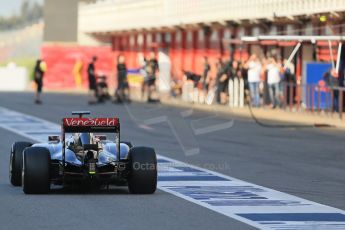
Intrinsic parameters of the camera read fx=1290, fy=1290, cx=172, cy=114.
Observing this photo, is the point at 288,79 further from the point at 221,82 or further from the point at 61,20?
Answer: the point at 61,20

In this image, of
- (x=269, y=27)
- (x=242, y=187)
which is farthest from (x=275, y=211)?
(x=269, y=27)

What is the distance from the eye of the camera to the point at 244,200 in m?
15.4

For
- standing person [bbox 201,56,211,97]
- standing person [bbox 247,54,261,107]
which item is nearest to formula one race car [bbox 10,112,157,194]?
standing person [bbox 247,54,261,107]

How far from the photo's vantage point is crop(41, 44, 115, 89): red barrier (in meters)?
78.3

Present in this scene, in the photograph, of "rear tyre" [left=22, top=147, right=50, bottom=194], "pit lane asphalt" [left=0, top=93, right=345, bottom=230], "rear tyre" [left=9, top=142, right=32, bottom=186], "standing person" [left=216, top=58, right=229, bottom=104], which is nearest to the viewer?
"pit lane asphalt" [left=0, top=93, right=345, bottom=230]

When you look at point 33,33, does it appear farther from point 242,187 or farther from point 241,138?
point 242,187

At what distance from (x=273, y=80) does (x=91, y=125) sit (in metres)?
25.8

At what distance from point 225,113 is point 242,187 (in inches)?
996

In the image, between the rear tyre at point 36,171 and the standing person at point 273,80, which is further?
the standing person at point 273,80

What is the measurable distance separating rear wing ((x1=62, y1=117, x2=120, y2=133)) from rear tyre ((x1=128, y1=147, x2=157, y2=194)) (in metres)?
0.47

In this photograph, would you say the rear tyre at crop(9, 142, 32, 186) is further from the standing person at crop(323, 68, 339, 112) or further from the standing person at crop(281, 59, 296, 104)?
the standing person at crop(281, 59, 296, 104)

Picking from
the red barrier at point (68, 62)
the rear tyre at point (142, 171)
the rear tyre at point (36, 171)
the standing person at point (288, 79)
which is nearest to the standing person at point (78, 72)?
the red barrier at point (68, 62)

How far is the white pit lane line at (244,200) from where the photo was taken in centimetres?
1303

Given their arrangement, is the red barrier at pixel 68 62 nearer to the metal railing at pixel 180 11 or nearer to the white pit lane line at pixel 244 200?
the metal railing at pixel 180 11
